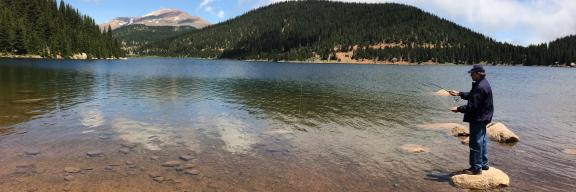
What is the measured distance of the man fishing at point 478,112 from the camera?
13.8 m

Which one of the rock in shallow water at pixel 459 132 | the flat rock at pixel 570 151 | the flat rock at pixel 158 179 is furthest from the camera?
the rock in shallow water at pixel 459 132

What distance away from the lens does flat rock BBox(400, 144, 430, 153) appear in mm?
19031

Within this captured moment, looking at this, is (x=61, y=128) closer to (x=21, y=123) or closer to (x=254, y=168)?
(x=21, y=123)

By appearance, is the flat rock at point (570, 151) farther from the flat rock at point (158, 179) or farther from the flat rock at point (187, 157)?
the flat rock at point (158, 179)

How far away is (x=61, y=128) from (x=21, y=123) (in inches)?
120

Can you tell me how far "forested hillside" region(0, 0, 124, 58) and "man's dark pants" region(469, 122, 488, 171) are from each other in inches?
6345

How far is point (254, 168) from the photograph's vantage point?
15.5 meters

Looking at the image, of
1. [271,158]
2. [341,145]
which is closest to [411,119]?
[341,145]

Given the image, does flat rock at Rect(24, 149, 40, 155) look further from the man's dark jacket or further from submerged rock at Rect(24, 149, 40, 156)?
the man's dark jacket

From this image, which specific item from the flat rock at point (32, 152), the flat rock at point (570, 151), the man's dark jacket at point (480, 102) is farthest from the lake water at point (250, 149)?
the man's dark jacket at point (480, 102)

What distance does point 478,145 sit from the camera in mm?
14375

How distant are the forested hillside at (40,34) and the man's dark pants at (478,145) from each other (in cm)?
16116

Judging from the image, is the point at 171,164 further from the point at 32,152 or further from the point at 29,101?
the point at 29,101

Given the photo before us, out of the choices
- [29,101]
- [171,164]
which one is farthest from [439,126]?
[29,101]
